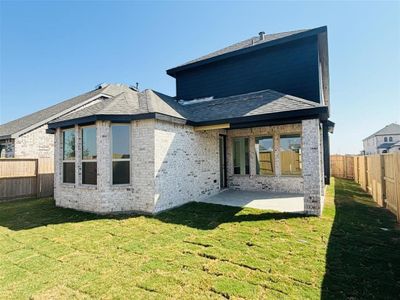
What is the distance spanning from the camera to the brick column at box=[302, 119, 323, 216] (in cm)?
641

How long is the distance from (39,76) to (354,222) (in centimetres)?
2106

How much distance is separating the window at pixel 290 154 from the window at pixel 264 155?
0.50 meters

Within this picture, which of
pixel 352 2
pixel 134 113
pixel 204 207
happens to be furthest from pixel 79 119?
pixel 352 2

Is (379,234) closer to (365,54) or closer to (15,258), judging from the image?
(15,258)

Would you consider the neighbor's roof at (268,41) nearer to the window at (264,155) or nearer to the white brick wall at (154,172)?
the window at (264,155)

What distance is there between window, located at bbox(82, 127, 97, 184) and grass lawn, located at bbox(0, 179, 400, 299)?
54.3 inches

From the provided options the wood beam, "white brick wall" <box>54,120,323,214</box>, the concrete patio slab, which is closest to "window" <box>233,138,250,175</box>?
the concrete patio slab

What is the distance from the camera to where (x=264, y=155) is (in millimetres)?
10641

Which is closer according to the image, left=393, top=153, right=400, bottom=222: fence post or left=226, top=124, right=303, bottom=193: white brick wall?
left=393, top=153, right=400, bottom=222: fence post

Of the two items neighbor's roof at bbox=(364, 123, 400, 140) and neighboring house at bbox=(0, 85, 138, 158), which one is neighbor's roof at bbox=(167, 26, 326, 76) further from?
neighbor's roof at bbox=(364, 123, 400, 140)

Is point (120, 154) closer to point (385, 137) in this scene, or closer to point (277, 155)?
point (277, 155)

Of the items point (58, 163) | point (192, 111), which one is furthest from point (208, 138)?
point (58, 163)

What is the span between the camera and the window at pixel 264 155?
1048 centimetres

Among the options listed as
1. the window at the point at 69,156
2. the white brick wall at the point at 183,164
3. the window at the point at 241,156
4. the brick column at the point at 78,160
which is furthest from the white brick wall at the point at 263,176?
the window at the point at 69,156
